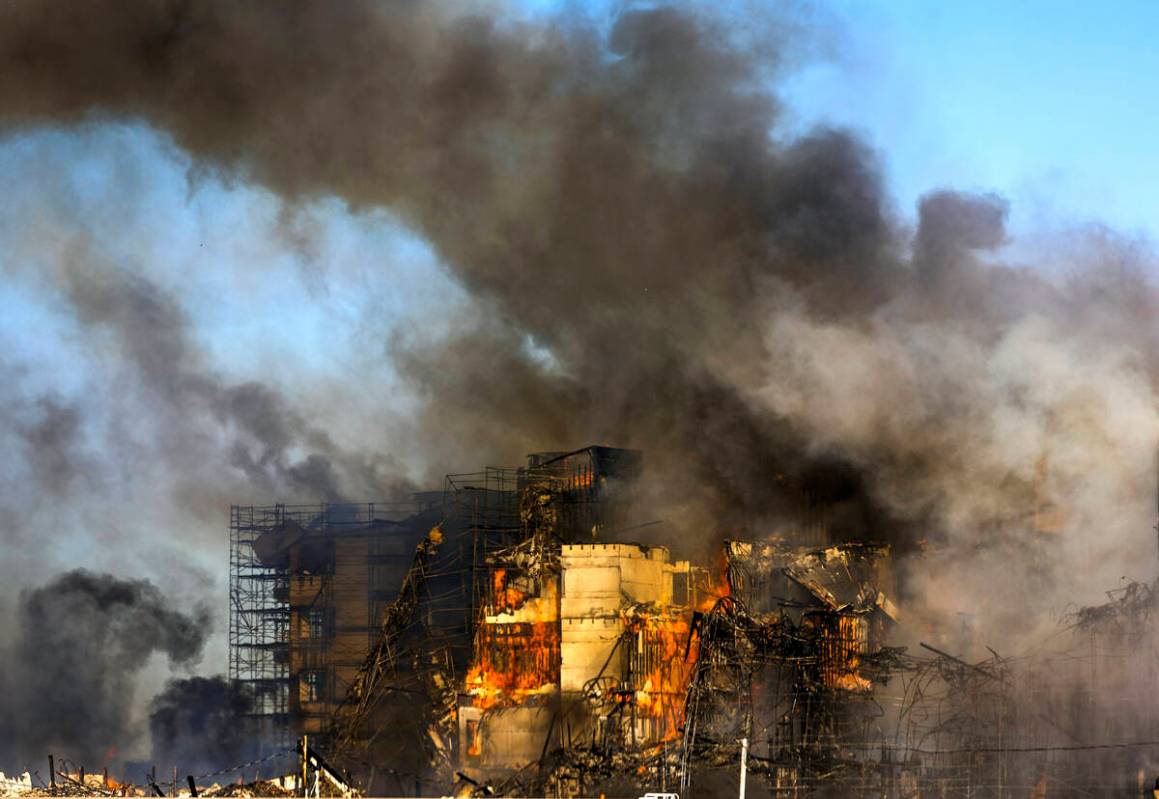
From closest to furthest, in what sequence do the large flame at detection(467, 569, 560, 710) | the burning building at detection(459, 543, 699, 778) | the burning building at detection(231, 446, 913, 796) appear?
1. the burning building at detection(231, 446, 913, 796)
2. the burning building at detection(459, 543, 699, 778)
3. the large flame at detection(467, 569, 560, 710)

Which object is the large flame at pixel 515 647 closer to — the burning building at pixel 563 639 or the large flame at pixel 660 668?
the burning building at pixel 563 639

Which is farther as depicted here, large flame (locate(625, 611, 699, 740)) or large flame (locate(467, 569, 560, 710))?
large flame (locate(467, 569, 560, 710))

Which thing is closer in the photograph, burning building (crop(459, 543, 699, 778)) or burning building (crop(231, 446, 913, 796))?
burning building (crop(231, 446, 913, 796))

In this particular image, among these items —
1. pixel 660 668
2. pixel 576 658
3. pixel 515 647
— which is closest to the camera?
pixel 660 668

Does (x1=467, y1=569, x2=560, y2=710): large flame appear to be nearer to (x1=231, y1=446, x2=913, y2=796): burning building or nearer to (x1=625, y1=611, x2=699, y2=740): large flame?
(x1=231, y1=446, x2=913, y2=796): burning building

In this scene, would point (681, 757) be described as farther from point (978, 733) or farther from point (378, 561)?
point (378, 561)

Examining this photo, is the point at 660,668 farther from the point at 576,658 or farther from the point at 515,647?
the point at 515,647

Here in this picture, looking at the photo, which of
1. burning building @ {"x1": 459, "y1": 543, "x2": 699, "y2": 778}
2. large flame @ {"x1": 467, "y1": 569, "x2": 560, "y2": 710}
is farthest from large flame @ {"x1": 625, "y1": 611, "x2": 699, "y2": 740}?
large flame @ {"x1": 467, "y1": 569, "x2": 560, "y2": 710}

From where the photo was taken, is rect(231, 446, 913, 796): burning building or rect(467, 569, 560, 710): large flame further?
rect(467, 569, 560, 710): large flame

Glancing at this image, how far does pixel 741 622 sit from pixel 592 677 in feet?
23.6

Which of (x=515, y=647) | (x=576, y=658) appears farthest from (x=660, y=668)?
(x=515, y=647)

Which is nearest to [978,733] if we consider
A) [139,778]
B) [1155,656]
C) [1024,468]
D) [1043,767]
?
[1043,767]

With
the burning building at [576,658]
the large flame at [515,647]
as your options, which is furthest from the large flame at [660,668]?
the large flame at [515,647]

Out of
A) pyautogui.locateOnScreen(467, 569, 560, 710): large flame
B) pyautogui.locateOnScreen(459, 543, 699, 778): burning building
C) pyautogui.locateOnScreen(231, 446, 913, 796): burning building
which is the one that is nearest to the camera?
pyautogui.locateOnScreen(231, 446, 913, 796): burning building
